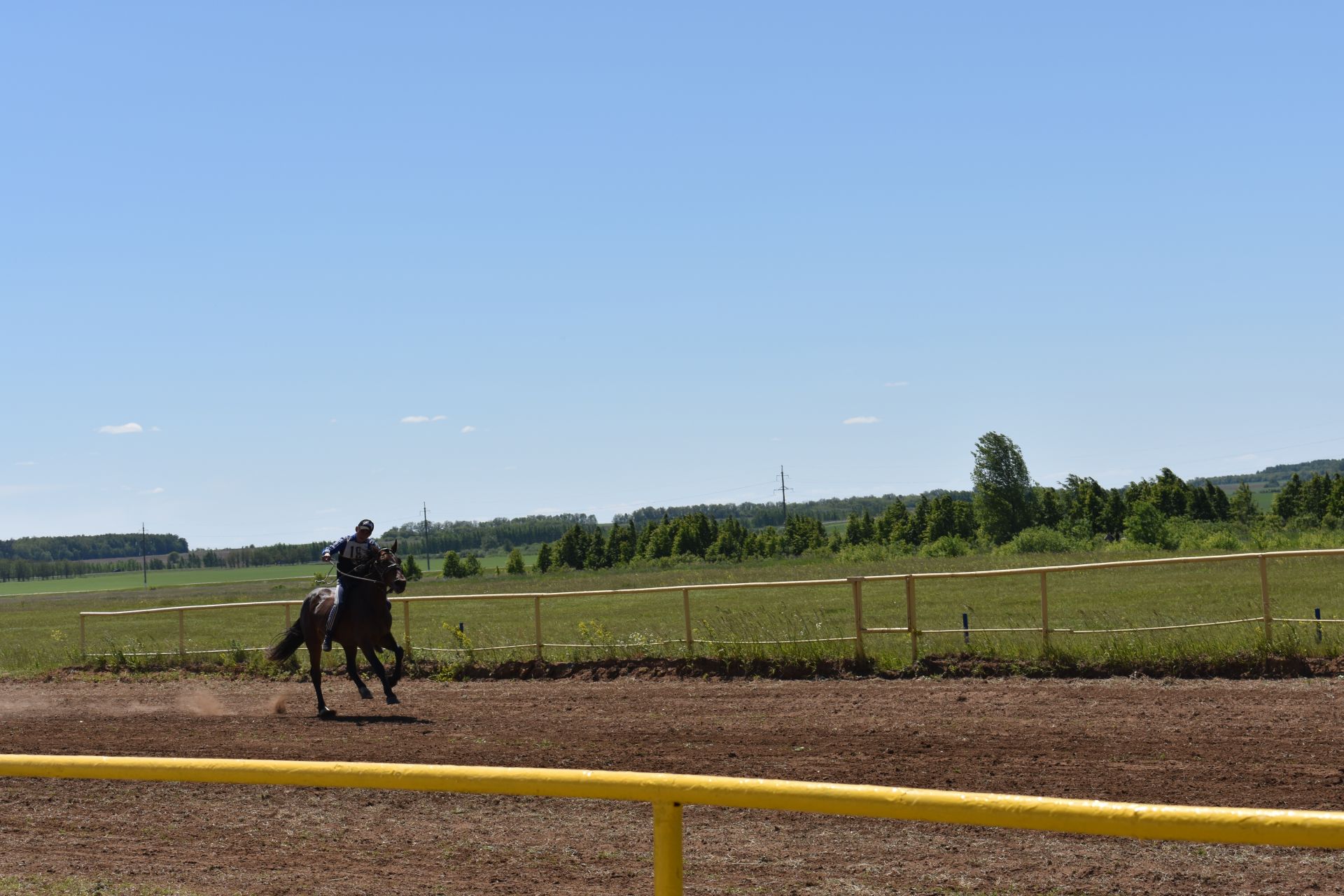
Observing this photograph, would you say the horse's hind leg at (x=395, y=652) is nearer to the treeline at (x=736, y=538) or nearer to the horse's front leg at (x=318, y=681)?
the horse's front leg at (x=318, y=681)

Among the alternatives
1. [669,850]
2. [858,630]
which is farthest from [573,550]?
[669,850]

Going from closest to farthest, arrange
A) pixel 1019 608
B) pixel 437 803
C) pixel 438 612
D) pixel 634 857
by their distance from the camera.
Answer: pixel 634 857 → pixel 437 803 → pixel 1019 608 → pixel 438 612

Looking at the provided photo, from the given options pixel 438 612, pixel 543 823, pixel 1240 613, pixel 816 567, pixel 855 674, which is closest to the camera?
pixel 543 823

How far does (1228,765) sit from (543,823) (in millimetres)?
5433

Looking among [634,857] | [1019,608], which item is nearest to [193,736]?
[634,857]

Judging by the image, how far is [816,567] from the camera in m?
83.8

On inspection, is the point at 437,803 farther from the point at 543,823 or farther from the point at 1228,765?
the point at 1228,765

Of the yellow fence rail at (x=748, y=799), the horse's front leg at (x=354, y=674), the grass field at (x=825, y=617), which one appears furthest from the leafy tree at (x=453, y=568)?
the yellow fence rail at (x=748, y=799)

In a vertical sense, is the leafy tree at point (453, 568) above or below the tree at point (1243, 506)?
below

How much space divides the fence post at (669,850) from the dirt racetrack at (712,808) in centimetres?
359

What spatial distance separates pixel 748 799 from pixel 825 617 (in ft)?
76.6

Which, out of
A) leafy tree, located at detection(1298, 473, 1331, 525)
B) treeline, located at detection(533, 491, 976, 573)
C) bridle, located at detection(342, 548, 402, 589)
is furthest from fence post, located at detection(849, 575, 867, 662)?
treeline, located at detection(533, 491, 976, 573)

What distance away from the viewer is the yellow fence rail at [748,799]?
2.82 m

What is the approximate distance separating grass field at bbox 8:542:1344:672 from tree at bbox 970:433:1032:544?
33.3 m
